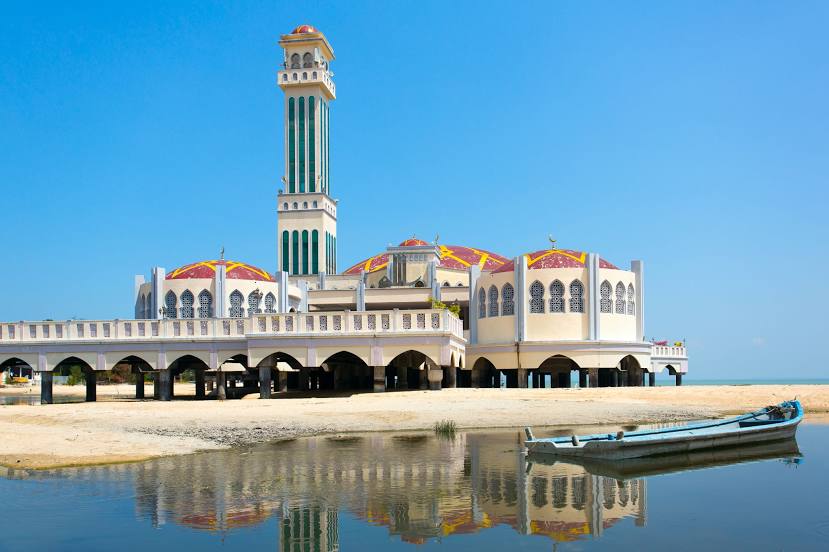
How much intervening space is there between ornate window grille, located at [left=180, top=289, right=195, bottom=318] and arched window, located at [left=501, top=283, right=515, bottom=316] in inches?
691

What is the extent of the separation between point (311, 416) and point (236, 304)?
23.1m

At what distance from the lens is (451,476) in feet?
64.0

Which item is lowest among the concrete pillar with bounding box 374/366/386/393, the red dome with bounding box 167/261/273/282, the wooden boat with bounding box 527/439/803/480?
the wooden boat with bounding box 527/439/803/480

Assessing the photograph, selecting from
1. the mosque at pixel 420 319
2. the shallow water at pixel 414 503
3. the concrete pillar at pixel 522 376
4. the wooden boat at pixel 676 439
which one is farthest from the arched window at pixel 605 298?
A: the shallow water at pixel 414 503

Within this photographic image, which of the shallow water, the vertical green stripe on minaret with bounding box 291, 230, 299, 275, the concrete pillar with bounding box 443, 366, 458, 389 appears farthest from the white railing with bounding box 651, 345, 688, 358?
the shallow water

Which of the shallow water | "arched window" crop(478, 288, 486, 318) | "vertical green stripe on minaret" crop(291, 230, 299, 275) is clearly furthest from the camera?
"vertical green stripe on minaret" crop(291, 230, 299, 275)

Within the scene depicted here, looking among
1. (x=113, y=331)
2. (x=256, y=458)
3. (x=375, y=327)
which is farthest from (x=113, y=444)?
(x=113, y=331)

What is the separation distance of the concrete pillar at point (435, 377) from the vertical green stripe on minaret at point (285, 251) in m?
32.2

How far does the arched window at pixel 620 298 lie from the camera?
51.7 metres

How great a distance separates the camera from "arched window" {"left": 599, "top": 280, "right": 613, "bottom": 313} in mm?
50906

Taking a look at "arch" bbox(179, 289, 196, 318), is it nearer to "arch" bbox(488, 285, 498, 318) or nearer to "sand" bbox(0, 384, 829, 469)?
"sand" bbox(0, 384, 829, 469)

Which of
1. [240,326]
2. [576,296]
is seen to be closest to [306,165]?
[576,296]

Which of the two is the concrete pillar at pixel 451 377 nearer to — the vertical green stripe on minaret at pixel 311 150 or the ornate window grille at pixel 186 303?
the ornate window grille at pixel 186 303

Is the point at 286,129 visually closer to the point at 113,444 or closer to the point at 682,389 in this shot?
the point at 682,389
